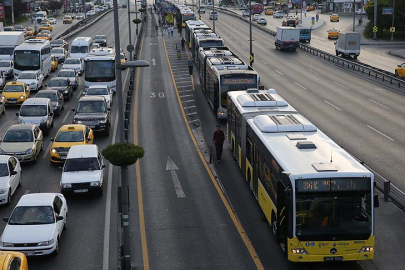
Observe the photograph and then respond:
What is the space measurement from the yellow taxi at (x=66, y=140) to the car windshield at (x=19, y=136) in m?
1.12

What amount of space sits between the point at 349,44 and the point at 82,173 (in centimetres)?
5122

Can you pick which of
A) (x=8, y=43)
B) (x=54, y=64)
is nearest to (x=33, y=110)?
(x=54, y=64)

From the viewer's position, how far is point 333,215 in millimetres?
17234

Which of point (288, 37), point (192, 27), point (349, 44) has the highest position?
point (192, 27)

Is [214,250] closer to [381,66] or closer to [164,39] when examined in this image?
[381,66]

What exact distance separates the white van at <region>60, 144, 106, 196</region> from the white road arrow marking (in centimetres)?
293

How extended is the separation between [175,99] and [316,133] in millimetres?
26161

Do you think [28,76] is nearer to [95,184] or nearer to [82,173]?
[82,173]

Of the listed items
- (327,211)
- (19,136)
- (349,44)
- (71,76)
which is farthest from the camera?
(349,44)

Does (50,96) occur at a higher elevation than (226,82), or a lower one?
lower

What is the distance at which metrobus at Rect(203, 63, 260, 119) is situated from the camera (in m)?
37.5

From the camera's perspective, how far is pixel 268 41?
9138 centimetres

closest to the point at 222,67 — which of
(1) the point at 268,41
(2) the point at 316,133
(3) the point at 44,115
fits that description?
(3) the point at 44,115

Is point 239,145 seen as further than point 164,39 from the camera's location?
No
